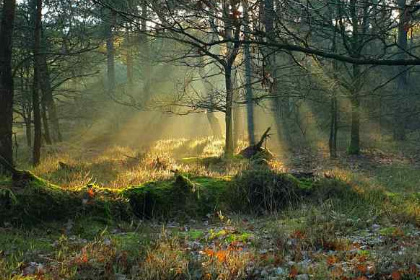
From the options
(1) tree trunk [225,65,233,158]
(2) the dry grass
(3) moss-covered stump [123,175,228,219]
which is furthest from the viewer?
(1) tree trunk [225,65,233,158]

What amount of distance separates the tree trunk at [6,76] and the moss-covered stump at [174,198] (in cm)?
375

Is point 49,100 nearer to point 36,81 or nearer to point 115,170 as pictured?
point 36,81

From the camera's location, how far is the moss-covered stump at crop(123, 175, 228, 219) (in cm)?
778

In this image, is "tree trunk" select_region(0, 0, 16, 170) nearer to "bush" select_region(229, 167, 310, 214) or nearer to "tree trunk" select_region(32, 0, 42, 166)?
"tree trunk" select_region(32, 0, 42, 166)

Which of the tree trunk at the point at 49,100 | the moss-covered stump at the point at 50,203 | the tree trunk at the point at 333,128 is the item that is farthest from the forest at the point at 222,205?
the tree trunk at the point at 49,100

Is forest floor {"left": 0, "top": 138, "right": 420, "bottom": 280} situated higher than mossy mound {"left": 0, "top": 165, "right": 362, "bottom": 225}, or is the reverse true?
mossy mound {"left": 0, "top": 165, "right": 362, "bottom": 225}

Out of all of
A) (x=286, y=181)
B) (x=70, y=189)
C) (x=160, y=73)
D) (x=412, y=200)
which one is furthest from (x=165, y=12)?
(x=160, y=73)

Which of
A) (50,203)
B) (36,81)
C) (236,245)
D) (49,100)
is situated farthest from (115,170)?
(49,100)

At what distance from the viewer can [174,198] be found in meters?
8.04

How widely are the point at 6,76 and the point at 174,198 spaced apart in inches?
198

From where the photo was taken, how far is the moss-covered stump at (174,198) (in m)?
7.78

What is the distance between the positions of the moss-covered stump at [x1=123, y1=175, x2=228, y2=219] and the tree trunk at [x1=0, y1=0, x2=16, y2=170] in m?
3.75

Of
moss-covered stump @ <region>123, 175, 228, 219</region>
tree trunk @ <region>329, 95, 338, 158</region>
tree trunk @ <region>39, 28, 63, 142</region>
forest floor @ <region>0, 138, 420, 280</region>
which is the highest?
tree trunk @ <region>39, 28, 63, 142</region>

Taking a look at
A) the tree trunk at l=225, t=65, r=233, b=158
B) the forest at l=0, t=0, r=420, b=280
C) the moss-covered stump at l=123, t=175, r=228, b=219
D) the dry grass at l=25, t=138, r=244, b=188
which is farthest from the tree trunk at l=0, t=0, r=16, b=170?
the tree trunk at l=225, t=65, r=233, b=158
